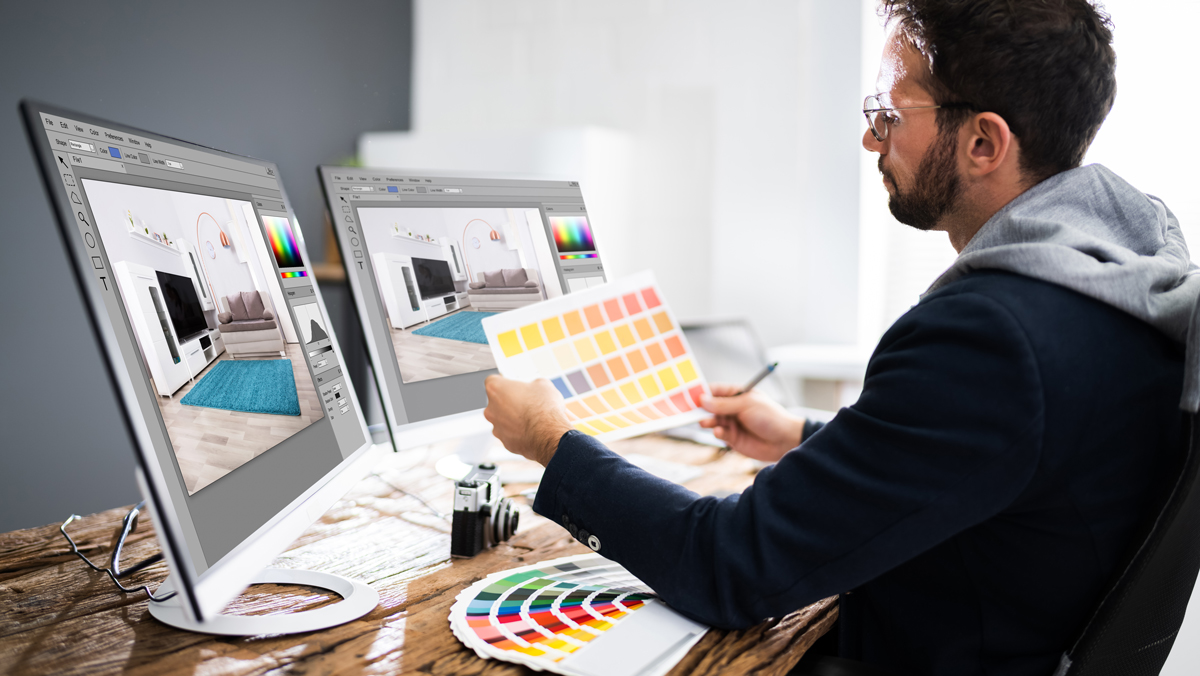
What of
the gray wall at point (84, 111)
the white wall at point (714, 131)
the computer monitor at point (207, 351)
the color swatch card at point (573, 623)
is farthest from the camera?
the white wall at point (714, 131)

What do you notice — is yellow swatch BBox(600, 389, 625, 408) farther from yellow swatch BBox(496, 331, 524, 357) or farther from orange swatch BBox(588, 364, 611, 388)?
yellow swatch BBox(496, 331, 524, 357)

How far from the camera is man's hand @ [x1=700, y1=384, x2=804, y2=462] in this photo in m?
1.30

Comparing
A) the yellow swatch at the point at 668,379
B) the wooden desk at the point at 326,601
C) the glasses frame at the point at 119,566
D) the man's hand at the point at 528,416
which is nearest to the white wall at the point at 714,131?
the yellow swatch at the point at 668,379

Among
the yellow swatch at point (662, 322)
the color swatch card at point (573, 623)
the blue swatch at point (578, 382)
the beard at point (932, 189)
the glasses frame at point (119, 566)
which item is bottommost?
the color swatch card at point (573, 623)

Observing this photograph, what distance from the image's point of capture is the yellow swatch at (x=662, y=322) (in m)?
1.40

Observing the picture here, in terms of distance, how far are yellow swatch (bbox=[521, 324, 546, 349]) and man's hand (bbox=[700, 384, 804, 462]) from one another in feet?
1.08

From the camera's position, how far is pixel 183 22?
2252 mm

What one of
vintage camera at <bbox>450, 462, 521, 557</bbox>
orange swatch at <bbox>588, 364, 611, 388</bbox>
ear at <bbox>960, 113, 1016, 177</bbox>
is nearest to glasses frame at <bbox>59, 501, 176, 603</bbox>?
vintage camera at <bbox>450, 462, 521, 557</bbox>

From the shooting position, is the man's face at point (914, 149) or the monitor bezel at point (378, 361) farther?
the monitor bezel at point (378, 361)

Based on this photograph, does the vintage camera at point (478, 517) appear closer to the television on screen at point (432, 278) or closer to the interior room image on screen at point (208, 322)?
the interior room image on screen at point (208, 322)

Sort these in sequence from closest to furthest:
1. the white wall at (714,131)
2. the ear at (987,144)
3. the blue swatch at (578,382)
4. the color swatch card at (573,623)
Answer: the color swatch card at (573,623), the ear at (987,144), the blue swatch at (578,382), the white wall at (714,131)

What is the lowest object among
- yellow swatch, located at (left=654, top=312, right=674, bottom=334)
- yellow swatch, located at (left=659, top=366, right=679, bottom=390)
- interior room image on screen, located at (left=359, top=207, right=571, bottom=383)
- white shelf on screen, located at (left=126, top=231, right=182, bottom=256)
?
yellow swatch, located at (left=659, top=366, right=679, bottom=390)

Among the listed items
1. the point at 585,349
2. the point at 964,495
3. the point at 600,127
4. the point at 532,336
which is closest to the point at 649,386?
the point at 585,349

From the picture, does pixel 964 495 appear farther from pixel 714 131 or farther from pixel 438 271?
pixel 714 131
